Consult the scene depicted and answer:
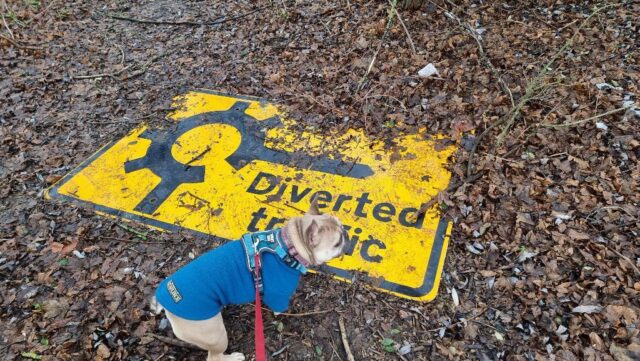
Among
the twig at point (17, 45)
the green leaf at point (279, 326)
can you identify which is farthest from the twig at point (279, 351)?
the twig at point (17, 45)

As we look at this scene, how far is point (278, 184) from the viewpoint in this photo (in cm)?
451

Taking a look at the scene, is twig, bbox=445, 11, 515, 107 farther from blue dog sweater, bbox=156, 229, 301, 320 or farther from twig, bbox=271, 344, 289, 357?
twig, bbox=271, 344, 289, 357

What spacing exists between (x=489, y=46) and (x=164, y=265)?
5349 mm

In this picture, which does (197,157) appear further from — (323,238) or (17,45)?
Result: (17,45)

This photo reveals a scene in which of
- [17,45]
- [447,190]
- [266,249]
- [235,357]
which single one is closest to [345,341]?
[235,357]

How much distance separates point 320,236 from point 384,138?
93.9 inches

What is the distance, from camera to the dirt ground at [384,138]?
10.6 ft

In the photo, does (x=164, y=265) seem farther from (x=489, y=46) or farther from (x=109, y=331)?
(x=489, y=46)

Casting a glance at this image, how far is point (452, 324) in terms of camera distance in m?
3.26

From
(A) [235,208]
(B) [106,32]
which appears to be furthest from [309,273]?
(B) [106,32]

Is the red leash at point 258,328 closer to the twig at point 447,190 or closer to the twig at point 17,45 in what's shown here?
the twig at point 447,190

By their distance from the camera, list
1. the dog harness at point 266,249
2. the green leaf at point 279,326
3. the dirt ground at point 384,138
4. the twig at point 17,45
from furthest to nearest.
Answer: the twig at point 17,45 < the green leaf at point 279,326 < the dirt ground at point 384,138 < the dog harness at point 266,249

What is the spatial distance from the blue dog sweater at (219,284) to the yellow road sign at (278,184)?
89 centimetres

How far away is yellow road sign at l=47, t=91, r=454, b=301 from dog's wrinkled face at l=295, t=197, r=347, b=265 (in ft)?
2.51
